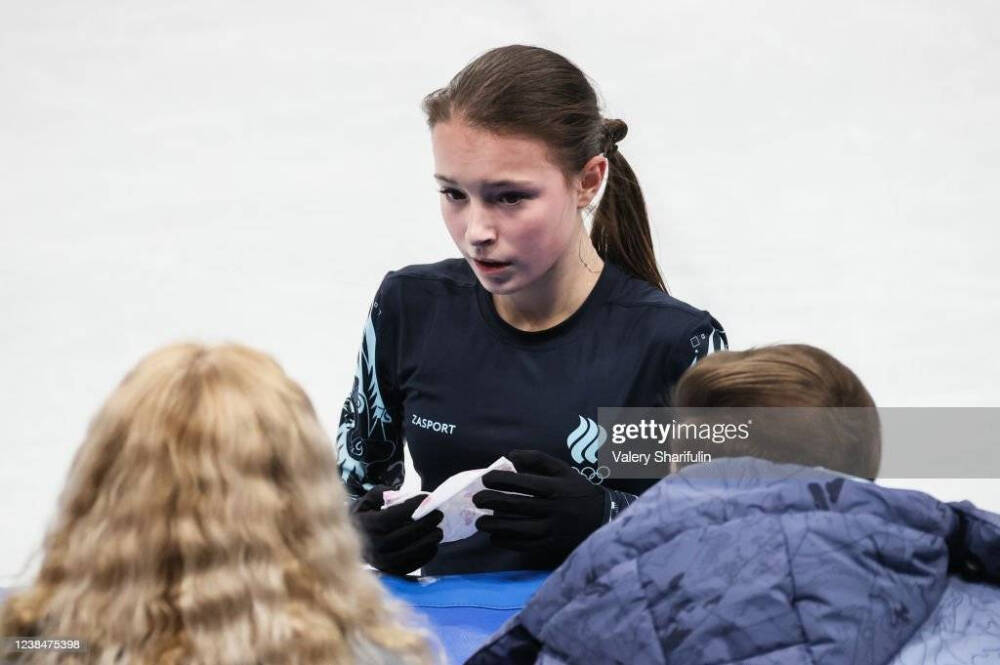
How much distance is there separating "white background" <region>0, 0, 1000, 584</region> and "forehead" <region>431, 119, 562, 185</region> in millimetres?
1284

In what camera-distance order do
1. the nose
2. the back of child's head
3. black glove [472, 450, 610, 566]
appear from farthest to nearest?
the nose
black glove [472, 450, 610, 566]
the back of child's head

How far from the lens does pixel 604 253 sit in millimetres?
2148

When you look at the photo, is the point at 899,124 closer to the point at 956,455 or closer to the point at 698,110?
the point at 698,110

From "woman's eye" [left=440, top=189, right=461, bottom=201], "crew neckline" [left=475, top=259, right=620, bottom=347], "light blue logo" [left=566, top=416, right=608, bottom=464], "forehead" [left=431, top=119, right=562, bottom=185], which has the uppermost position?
"forehead" [left=431, top=119, right=562, bottom=185]

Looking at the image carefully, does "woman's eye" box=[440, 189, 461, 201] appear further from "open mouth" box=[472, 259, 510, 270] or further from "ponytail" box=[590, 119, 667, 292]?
"ponytail" box=[590, 119, 667, 292]

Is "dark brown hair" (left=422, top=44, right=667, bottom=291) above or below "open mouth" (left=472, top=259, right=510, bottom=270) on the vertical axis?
above

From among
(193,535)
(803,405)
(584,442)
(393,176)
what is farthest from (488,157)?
(393,176)

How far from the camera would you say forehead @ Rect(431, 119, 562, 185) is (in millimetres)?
1943

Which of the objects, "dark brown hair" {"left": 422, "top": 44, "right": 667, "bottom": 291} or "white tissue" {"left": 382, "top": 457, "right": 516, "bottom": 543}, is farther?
"dark brown hair" {"left": 422, "top": 44, "right": 667, "bottom": 291}

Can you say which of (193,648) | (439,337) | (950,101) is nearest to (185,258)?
(439,337)

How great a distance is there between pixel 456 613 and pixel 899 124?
283 centimetres

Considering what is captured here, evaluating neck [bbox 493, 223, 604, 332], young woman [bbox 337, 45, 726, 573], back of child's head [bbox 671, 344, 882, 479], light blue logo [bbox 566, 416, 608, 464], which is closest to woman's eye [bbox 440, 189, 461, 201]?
young woman [bbox 337, 45, 726, 573]

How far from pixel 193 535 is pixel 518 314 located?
3.22 ft

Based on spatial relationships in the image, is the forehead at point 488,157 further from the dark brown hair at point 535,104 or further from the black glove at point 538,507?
the black glove at point 538,507
